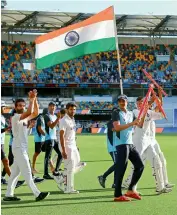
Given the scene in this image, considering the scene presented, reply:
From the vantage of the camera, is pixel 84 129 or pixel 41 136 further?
pixel 84 129

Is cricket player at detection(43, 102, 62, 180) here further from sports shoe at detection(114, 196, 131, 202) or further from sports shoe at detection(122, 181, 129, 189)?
sports shoe at detection(114, 196, 131, 202)

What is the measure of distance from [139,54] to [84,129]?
1287 cm

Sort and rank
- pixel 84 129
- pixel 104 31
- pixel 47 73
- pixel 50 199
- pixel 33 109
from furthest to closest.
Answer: pixel 47 73, pixel 84 129, pixel 104 31, pixel 50 199, pixel 33 109

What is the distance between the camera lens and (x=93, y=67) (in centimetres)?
5194

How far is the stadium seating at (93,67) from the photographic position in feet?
162

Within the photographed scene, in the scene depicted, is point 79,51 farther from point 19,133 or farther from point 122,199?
point 122,199

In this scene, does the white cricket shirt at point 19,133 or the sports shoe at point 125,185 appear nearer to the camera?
the white cricket shirt at point 19,133

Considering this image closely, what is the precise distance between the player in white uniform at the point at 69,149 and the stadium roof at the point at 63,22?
33.9 meters

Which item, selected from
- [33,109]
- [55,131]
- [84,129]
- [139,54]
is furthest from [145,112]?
[139,54]

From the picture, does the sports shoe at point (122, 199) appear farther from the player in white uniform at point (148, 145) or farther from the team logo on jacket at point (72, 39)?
the team logo on jacket at point (72, 39)

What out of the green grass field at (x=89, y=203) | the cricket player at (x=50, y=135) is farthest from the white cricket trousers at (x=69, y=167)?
the cricket player at (x=50, y=135)

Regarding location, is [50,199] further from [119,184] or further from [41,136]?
[41,136]

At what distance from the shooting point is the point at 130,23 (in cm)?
4584

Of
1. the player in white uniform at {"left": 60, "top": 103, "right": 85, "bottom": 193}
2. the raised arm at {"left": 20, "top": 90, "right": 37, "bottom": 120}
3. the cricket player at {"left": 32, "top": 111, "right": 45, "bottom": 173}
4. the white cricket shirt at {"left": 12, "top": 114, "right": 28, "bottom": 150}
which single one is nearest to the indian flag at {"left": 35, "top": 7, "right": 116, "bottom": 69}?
the cricket player at {"left": 32, "top": 111, "right": 45, "bottom": 173}
